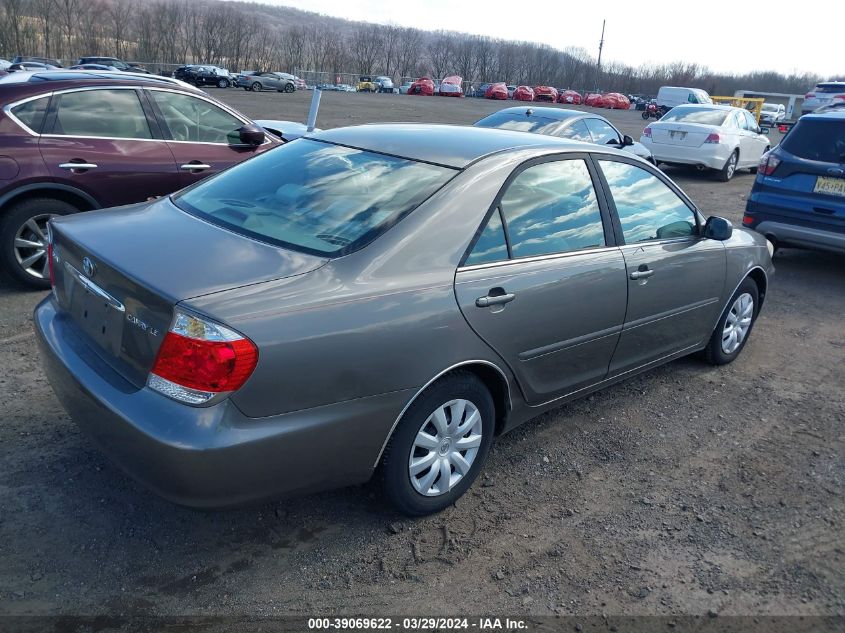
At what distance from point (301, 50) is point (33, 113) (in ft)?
369

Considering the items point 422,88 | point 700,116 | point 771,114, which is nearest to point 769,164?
point 700,116

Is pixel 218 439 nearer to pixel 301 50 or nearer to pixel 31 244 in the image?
pixel 31 244

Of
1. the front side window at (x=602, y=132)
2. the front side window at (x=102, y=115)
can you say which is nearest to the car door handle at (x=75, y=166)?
the front side window at (x=102, y=115)

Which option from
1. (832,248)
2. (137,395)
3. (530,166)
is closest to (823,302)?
(832,248)

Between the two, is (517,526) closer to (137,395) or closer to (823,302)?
(137,395)

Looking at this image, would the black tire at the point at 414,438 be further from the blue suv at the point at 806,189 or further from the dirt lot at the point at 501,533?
the blue suv at the point at 806,189

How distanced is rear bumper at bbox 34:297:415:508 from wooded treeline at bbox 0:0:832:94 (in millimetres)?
80349

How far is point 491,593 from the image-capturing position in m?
2.71

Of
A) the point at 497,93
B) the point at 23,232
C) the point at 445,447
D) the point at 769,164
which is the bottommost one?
the point at 445,447

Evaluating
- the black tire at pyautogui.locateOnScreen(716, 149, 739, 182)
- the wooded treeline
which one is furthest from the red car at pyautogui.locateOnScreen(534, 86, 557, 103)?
the black tire at pyautogui.locateOnScreen(716, 149, 739, 182)

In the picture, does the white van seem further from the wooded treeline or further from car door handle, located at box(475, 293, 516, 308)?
the wooded treeline

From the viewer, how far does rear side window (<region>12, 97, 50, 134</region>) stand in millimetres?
5367

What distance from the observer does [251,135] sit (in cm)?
632

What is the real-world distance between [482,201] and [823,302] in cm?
530
